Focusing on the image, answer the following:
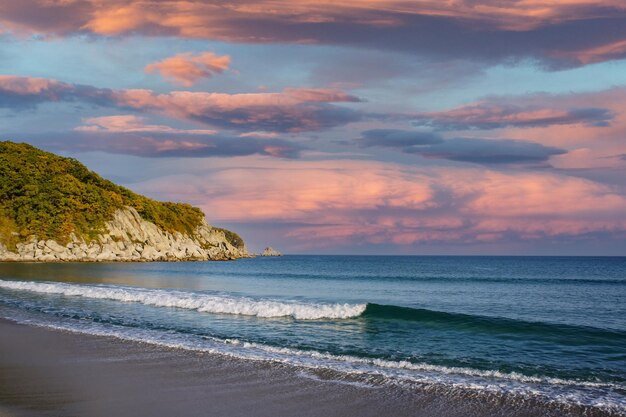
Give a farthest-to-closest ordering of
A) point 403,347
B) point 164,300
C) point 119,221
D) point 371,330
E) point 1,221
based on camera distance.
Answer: point 119,221 < point 1,221 < point 164,300 < point 371,330 < point 403,347

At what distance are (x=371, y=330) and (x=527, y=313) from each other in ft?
47.4

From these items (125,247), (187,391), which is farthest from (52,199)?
(187,391)

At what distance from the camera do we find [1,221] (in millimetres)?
103125

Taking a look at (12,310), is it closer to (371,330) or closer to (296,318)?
(296,318)

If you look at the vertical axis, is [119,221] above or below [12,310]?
above

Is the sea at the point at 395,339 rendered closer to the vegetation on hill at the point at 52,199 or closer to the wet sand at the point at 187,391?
the wet sand at the point at 187,391

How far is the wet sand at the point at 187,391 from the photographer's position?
33.6 ft

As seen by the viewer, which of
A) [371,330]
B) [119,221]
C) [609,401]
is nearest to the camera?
[609,401]

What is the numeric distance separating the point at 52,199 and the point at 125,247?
60.3 ft

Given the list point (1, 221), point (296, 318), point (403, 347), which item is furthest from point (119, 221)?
point (403, 347)

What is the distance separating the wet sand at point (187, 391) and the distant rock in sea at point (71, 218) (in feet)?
313

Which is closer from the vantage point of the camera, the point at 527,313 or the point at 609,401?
the point at 609,401

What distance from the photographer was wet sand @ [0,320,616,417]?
33.6ft

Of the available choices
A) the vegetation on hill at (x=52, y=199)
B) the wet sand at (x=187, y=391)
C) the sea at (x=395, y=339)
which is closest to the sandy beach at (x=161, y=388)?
the wet sand at (x=187, y=391)
